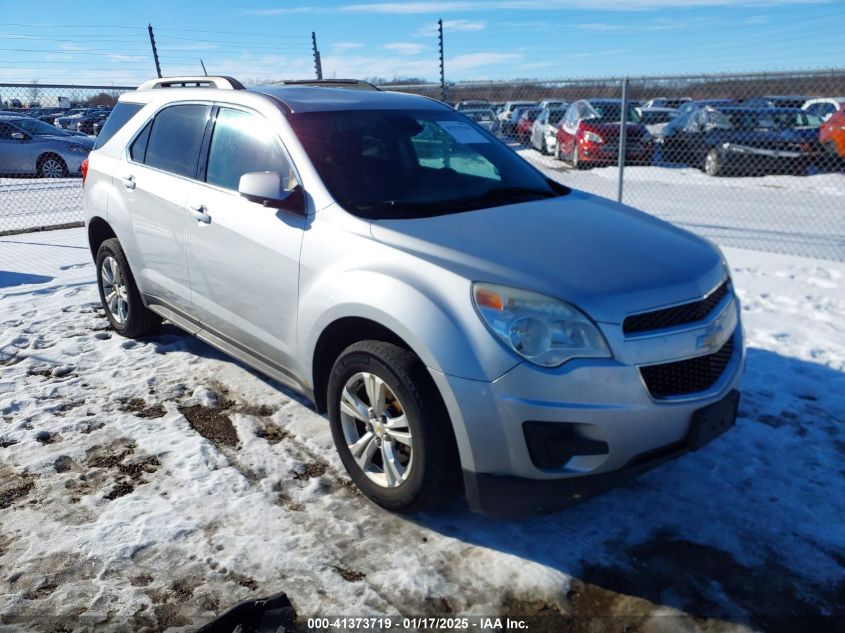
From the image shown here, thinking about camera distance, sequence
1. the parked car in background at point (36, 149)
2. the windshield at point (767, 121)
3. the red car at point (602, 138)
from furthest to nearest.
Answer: the parked car in background at point (36, 149) < the red car at point (602, 138) < the windshield at point (767, 121)

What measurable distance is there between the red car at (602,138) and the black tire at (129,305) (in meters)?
11.8

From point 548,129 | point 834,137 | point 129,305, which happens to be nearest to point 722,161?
point 834,137

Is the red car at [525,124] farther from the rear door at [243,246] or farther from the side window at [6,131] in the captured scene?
the rear door at [243,246]

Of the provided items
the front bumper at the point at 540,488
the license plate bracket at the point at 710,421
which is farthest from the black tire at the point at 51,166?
the license plate bracket at the point at 710,421

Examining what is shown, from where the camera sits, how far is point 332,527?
3.13 m

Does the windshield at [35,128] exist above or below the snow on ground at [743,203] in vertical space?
above

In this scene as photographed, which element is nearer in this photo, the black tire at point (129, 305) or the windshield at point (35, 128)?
the black tire at point (129, 305)

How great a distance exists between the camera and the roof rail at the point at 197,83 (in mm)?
4473

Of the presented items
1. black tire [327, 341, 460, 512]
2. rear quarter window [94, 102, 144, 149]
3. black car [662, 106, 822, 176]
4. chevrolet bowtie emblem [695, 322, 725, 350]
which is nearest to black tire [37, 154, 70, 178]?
Answer: rear quarter window [94, 102, 144, 149]

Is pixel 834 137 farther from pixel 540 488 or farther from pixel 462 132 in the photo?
pixel 540 488

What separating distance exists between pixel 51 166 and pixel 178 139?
548 inches

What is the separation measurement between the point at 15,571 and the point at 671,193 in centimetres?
1203

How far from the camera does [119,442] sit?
12.7 feet

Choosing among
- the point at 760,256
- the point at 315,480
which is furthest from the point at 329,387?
the point at 760,256
